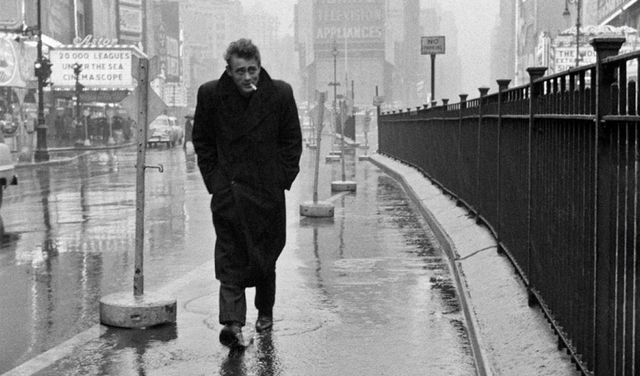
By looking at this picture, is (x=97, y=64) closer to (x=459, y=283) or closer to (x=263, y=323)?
(x=459, y=283)

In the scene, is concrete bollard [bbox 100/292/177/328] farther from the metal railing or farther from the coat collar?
the metal railing

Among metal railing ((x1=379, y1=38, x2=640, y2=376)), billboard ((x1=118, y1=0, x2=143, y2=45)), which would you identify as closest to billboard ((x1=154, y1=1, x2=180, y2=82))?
billboard ((x1=118, y1=0, x2=143, y2=45))

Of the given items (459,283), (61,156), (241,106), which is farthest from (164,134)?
(241,106)

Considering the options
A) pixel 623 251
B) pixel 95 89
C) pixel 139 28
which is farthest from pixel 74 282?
pixel 139 28

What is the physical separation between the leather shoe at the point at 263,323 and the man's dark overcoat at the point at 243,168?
0.44 m

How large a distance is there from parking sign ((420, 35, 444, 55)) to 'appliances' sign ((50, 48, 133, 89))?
174 feet

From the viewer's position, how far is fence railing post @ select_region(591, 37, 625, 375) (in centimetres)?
484

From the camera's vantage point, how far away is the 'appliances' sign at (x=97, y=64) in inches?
3100

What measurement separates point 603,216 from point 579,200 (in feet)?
2.51

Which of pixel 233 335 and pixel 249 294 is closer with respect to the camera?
pixel 233 335

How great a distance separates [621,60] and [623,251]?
820 mm

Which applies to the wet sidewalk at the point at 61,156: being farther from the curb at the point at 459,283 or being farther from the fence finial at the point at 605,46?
the fence finial at the point at 605,46

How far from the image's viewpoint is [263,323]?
754cm

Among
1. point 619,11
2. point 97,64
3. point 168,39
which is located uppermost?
point 168,39
